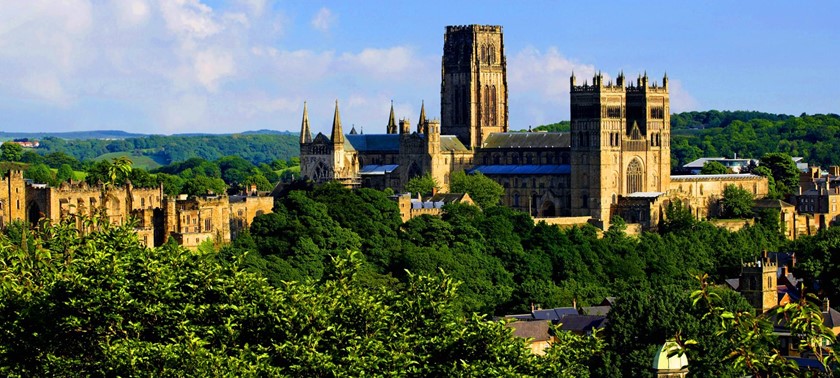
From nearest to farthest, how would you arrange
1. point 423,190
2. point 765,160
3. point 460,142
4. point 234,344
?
point 234,344 → point 423,190 → point 460,142 → point 765,160

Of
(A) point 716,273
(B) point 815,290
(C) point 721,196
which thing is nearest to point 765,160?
(C) point 721,196

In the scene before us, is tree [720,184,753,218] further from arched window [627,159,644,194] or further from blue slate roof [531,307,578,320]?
blue slate roof [531,307,578,320]

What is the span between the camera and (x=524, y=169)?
128250 mm

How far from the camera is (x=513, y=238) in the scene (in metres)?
102

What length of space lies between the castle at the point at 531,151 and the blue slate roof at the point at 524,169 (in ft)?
0.31

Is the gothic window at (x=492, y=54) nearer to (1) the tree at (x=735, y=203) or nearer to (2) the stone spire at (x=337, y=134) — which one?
(2) the stone spire at (x=337, y=134)

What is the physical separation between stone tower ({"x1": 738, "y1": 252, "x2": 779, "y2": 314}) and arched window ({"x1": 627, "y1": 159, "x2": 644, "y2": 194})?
3815 centimetres

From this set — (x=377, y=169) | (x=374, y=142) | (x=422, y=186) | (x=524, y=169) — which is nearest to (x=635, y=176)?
(x=524, y=169)

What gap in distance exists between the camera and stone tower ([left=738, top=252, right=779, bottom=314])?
84.4 m

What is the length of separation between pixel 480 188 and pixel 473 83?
16765mm

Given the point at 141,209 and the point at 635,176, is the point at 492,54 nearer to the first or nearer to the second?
the point at 635,176

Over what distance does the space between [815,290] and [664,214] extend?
95.5 feet

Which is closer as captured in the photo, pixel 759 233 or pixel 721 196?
pixel 759 233

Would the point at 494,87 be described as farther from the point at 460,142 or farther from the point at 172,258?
the point at 172,258
